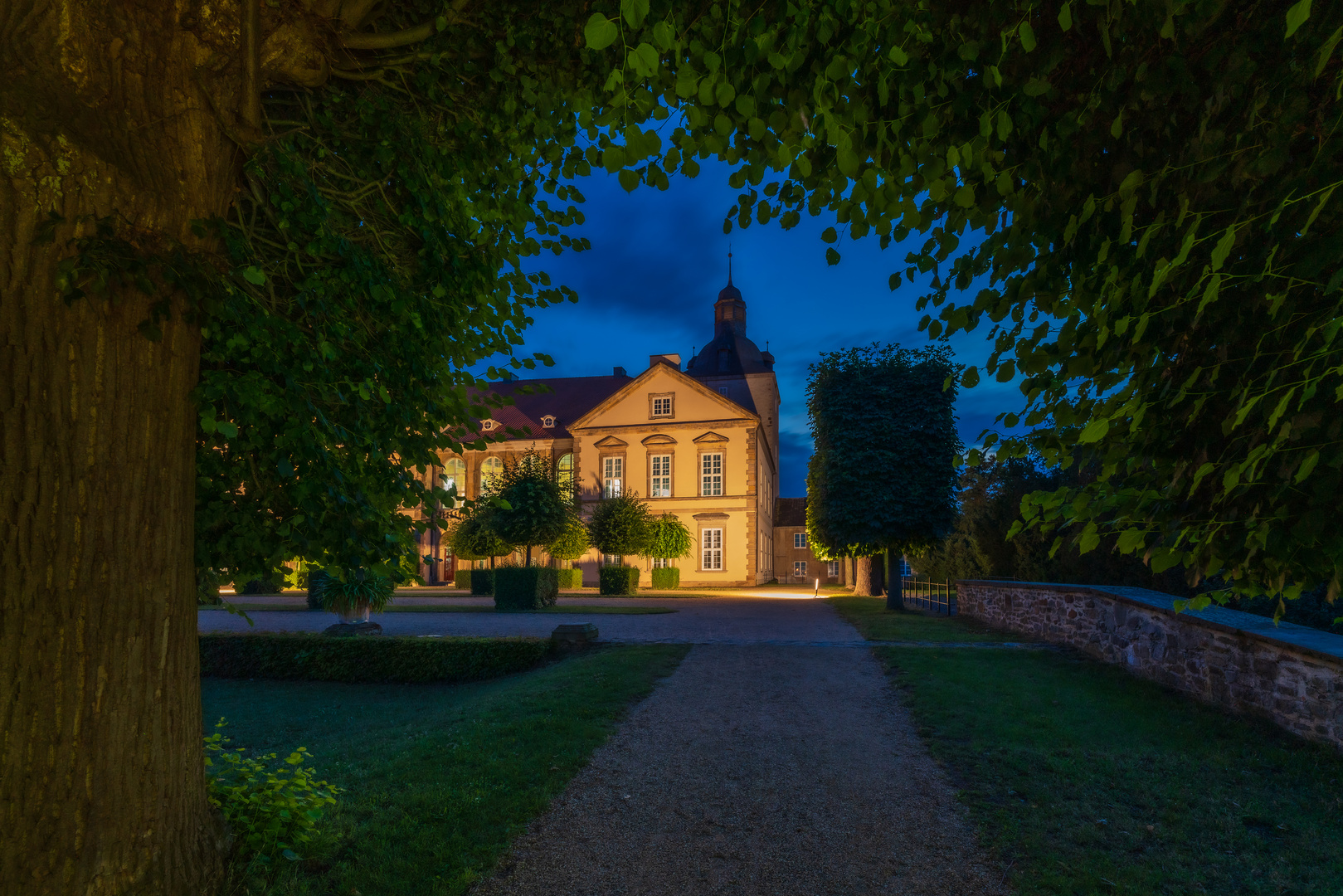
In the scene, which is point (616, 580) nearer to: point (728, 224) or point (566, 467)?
point (566, 467)

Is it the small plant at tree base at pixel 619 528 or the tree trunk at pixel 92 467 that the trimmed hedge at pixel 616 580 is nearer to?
the small plant at tree base at pixel 619 528

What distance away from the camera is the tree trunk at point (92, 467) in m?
2.59

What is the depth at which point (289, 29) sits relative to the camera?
3289 mm

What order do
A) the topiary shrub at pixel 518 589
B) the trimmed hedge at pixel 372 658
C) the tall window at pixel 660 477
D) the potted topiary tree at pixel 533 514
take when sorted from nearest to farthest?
the trimmed hedge at pixel 372 658
the topiary shrub at pixel 518 589
the potted topiary tree at pixel 533 514
the tall window at pixel 660 477

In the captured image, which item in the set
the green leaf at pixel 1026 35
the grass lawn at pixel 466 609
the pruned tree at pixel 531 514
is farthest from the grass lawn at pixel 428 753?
the pruned tree at pixel 531 514

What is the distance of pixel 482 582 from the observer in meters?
30.9

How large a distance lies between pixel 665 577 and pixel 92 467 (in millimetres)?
35127

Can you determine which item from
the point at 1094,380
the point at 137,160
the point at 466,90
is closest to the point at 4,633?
the point at 137,160

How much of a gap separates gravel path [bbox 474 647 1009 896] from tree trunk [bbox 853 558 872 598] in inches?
864

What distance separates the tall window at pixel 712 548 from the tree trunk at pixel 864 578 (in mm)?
10094

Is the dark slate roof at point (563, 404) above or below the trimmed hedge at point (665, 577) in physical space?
above

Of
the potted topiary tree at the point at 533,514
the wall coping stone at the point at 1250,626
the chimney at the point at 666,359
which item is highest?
the chimney at the point at 666,359

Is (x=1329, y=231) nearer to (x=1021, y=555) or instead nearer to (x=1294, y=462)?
(x=1294, y=462)

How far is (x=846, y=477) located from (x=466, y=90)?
750 inches
